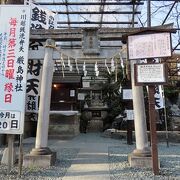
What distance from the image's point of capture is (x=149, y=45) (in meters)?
7.79

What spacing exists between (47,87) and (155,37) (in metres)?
3.53

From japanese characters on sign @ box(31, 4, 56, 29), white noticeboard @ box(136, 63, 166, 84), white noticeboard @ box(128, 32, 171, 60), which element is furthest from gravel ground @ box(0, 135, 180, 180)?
japanese characters on sign @ box(31, 4, 56, 29)

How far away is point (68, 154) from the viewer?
36.0ft

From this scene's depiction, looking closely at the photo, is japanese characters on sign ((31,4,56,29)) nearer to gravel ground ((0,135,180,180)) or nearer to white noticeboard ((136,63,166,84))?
white noticeboard ((136,63,166,84))

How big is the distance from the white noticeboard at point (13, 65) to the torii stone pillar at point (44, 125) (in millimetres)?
1516

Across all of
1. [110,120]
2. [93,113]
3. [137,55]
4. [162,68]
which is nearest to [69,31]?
[137,55]

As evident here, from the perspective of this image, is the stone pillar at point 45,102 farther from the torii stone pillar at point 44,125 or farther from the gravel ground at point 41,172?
the gravel ground at point 41,172

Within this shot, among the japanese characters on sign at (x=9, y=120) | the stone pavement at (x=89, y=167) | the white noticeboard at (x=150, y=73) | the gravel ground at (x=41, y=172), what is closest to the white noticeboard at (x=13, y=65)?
the japanese characters on sign at (x=9, y=120)

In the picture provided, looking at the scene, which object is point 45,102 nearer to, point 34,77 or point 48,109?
point 48,109

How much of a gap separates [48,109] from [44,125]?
1.66 feet

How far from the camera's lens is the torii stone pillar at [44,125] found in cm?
845

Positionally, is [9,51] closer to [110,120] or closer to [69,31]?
[69,31]

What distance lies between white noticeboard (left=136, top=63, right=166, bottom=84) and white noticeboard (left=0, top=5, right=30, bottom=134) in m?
2.94

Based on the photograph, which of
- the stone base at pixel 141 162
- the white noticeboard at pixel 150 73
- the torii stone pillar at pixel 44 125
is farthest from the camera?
the torii stone pillar at pixel 44 125
